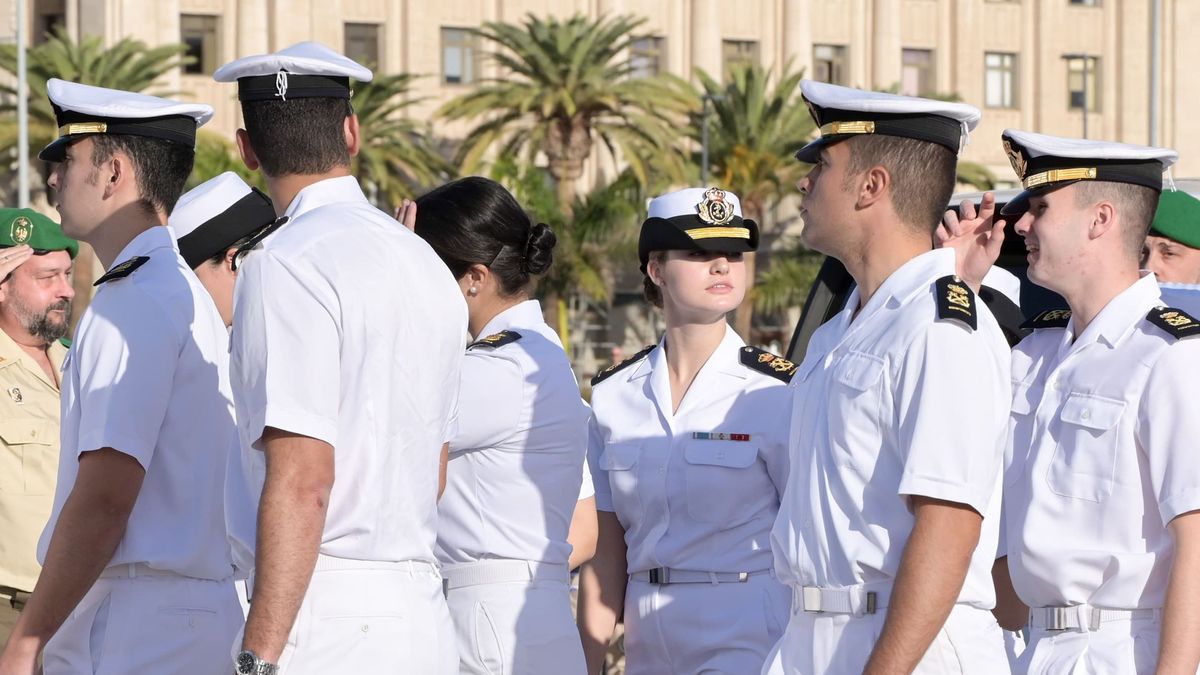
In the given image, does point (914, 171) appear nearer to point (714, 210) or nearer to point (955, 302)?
point (955, 302)

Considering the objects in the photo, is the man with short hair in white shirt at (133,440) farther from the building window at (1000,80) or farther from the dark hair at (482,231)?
the building window at (1000,80)

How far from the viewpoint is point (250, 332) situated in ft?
11.7

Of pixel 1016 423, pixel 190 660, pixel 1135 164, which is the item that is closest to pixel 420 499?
pixel 190 660

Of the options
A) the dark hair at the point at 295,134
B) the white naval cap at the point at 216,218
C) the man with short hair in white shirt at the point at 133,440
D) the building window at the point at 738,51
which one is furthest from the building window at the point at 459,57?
the dark hair at the point at 295,134

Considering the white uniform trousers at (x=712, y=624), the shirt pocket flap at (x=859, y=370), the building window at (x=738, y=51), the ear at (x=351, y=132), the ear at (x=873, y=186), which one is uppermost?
the building window at (x=738, y=51)

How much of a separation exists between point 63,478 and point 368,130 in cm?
3599

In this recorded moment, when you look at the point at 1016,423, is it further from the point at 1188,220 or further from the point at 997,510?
the point at 1188,220

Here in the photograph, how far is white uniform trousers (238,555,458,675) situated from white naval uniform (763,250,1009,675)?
2.47 feet

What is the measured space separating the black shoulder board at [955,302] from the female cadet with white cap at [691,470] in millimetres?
1493

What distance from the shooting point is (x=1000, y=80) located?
57125mm

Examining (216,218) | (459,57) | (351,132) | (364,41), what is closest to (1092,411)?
(351,132)

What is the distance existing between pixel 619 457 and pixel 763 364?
0.53 metres

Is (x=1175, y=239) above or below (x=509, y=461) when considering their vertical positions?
above

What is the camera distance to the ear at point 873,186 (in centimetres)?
381
